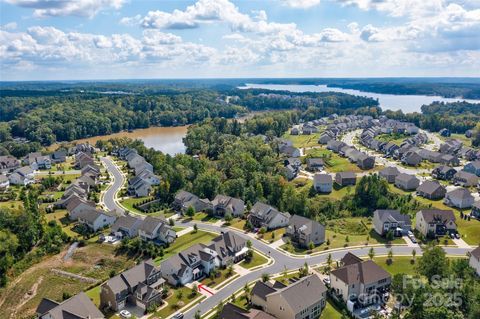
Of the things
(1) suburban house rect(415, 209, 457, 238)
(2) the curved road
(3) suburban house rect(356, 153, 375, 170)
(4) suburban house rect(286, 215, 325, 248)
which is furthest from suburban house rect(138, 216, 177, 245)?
(3) suburban house rect(356, 153, 375, 170)

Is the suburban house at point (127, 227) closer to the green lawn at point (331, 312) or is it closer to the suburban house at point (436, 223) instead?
the green lawn at point (331, 312)

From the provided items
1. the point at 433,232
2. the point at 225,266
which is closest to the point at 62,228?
the point at 225,266

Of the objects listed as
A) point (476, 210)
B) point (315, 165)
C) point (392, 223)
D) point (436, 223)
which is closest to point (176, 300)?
point (392, 223)

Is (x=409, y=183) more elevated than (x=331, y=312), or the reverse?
(x=409, y=183)

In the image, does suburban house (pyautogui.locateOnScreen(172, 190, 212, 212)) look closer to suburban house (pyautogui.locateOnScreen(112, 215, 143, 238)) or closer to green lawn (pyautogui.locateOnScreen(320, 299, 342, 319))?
suburban house (pyautogui.locateOnScreen(112, 215, 143, 238))

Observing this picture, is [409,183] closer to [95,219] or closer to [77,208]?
[95,219]

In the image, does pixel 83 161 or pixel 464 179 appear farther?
pixel 83 161

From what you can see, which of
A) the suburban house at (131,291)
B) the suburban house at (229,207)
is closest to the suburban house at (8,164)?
the suburban house at (229,207)
